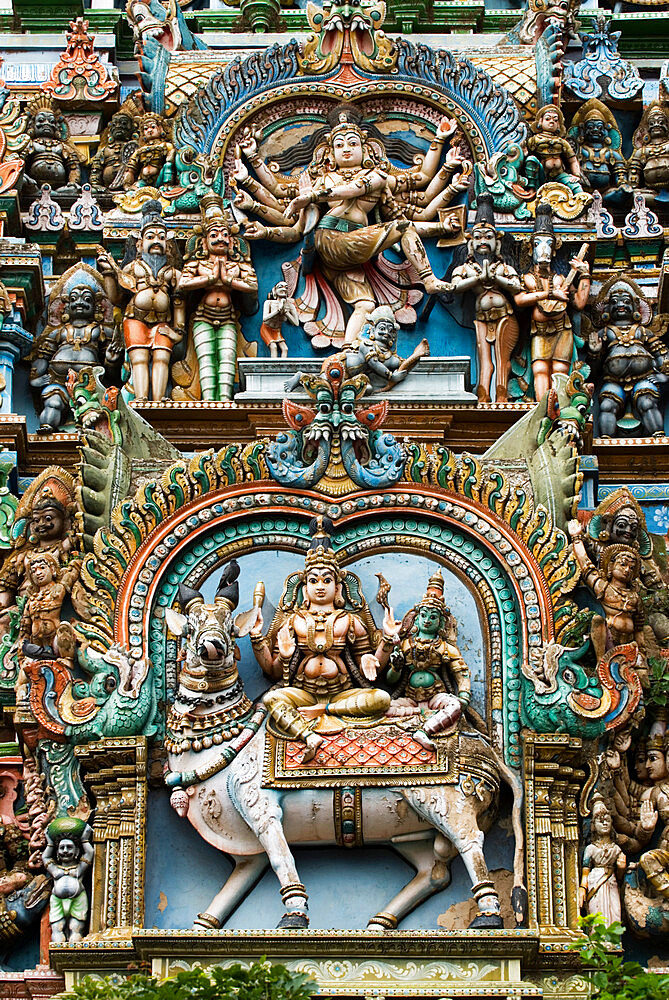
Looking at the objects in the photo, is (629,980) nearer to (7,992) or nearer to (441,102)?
(7,992)

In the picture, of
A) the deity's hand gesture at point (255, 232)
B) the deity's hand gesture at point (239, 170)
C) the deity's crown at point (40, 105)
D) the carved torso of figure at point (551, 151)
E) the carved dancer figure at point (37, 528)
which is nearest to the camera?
the carved dancer figure at point (37, 528)

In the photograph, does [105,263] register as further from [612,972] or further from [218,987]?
[612,972]

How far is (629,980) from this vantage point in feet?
54.1

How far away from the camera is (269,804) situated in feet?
62.2

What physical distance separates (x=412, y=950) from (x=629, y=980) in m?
2.24

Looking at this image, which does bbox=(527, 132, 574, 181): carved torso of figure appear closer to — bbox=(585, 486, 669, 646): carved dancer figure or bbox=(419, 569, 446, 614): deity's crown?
bbox=(585, 486, 669, 646): carved dancer figure

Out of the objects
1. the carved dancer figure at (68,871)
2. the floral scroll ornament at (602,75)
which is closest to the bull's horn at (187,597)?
the carved dancer figure at (68,871)

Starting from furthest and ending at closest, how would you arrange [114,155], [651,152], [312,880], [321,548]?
[114,155], [651,152], [321,548], [312,880]

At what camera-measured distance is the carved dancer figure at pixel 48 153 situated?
23.4m

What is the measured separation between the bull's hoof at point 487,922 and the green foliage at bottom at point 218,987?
1.94 meters

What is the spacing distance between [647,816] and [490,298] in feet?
16.0

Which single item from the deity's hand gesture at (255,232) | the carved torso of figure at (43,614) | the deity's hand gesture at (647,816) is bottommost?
the deity's hand gesture at (647,816)

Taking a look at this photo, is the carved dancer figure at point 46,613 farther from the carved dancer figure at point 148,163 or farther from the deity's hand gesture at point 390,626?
the carved dancer figure at point 148,163

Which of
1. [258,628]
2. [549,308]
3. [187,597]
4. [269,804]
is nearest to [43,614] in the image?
[187,597]
